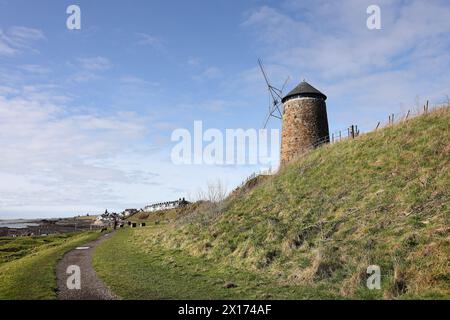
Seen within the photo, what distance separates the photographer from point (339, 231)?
52.4 ft

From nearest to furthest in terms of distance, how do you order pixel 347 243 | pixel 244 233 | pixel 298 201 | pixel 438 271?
pixel 438 271, pixel 347 243, pixel 244 233, pixel 298 201

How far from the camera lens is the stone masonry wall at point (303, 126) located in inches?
1607

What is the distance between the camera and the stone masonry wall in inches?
1607

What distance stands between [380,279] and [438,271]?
1792mm

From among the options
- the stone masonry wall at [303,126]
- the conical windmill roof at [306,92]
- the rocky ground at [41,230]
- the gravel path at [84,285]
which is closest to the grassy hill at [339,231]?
the gravel path at [84,285]

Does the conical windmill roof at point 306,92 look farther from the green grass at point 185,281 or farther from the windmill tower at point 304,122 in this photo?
the green grass at point 185,281

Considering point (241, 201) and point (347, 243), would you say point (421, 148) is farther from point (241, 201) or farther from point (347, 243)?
point (241, 201)

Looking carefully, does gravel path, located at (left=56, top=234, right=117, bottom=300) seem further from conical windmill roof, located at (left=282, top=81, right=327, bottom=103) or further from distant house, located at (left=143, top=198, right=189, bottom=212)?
distant house, located at (left=143, top=198, right=189, bottom=212)

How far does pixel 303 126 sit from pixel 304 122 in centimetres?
53

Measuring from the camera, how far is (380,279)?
11328 mm

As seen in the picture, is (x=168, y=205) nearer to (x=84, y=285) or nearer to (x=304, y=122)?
(x=304, y=122)

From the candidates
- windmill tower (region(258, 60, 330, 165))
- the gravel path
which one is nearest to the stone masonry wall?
windmill tower (region(258, 60, 330, 165))

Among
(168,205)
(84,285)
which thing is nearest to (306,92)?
(84,285)
